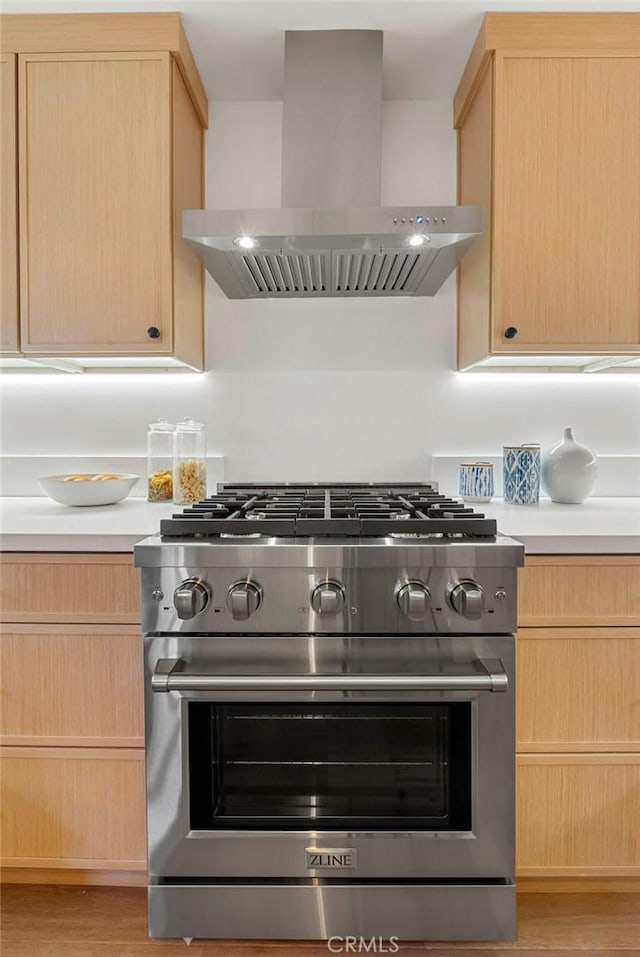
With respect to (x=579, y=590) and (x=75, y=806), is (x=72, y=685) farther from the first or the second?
(x=579, y=590)

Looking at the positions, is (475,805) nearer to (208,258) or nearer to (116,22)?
(208,258)

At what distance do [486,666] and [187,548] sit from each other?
26.6 inches

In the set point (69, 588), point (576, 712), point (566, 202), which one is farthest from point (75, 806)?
point (566, 202)

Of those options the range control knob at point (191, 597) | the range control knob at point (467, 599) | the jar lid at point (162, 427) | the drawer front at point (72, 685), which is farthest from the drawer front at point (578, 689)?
the jar lid at point (162, 427)

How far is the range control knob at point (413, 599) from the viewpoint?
125 cm

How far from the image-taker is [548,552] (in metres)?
1.41

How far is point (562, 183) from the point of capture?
1698mm

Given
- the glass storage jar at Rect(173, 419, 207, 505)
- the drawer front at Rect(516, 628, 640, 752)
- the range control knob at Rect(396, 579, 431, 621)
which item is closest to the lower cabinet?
the drawer front at Rect(516, 628, 640, 752)

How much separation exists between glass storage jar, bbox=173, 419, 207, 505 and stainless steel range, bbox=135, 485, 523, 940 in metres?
0.61

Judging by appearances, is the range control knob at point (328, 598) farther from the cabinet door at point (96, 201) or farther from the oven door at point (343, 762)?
the cabinet door at point (96, 201)

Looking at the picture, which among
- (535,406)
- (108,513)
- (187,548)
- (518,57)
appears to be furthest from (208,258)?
(535,406)

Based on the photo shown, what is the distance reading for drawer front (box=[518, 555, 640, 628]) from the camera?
1410mm

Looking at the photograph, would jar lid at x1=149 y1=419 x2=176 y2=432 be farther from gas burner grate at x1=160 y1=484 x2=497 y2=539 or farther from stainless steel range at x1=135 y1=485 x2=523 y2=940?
stainless steel range at x1=135 y1=485 x2=523 y2=940

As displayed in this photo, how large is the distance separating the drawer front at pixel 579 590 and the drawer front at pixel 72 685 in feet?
2.97
